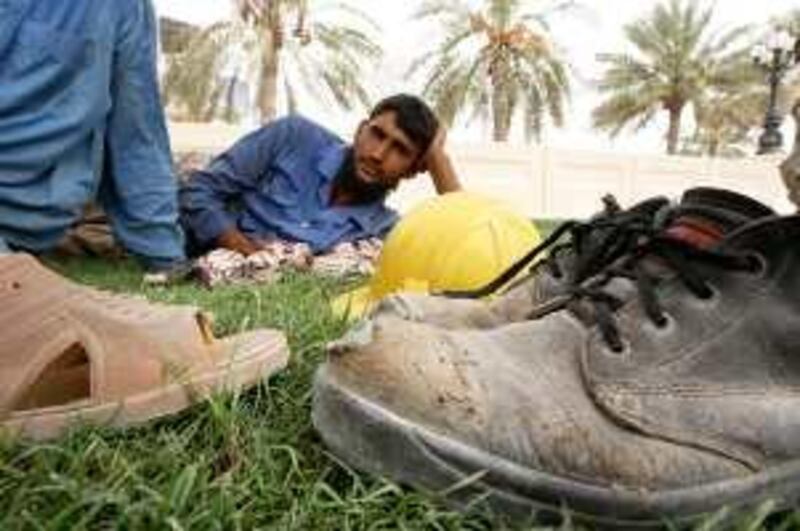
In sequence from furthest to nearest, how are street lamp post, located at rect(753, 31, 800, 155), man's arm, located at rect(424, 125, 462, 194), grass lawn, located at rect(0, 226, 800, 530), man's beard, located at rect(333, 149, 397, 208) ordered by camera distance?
street lamp post, located at rect(753, 31, 800, 155)
man's arm, located at rect(424, 125, 462, 194)
man's beard, located at rect(333, 149, 397, 208)
grass lawn, located at rect(0, 226, 800, 530)

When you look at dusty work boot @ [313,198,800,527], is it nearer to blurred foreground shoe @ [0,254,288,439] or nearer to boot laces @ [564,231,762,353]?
boot laces @ [564,231,762,353]

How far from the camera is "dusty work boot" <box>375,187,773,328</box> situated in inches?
66.5

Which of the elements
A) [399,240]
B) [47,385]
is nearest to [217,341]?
[47,385]

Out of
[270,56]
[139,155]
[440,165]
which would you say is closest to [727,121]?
[270,56]

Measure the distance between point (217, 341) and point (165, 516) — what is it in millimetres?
673

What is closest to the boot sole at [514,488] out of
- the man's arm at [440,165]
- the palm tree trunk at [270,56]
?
the man's arm at [440,165]

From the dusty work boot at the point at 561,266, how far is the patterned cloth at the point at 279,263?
3.62m

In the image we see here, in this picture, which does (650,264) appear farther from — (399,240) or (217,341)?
(399,240)

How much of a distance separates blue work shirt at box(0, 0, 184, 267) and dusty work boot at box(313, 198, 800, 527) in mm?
3551

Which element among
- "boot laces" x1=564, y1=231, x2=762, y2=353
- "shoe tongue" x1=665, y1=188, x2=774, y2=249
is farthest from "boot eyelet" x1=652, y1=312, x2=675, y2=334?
"shoe tongue" x1=665, y1=188, x2=774, y2=249

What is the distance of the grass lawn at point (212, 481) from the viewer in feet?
4.65

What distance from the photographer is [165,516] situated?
1.39 m

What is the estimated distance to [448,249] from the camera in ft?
11.9

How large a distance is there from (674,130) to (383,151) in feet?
125
